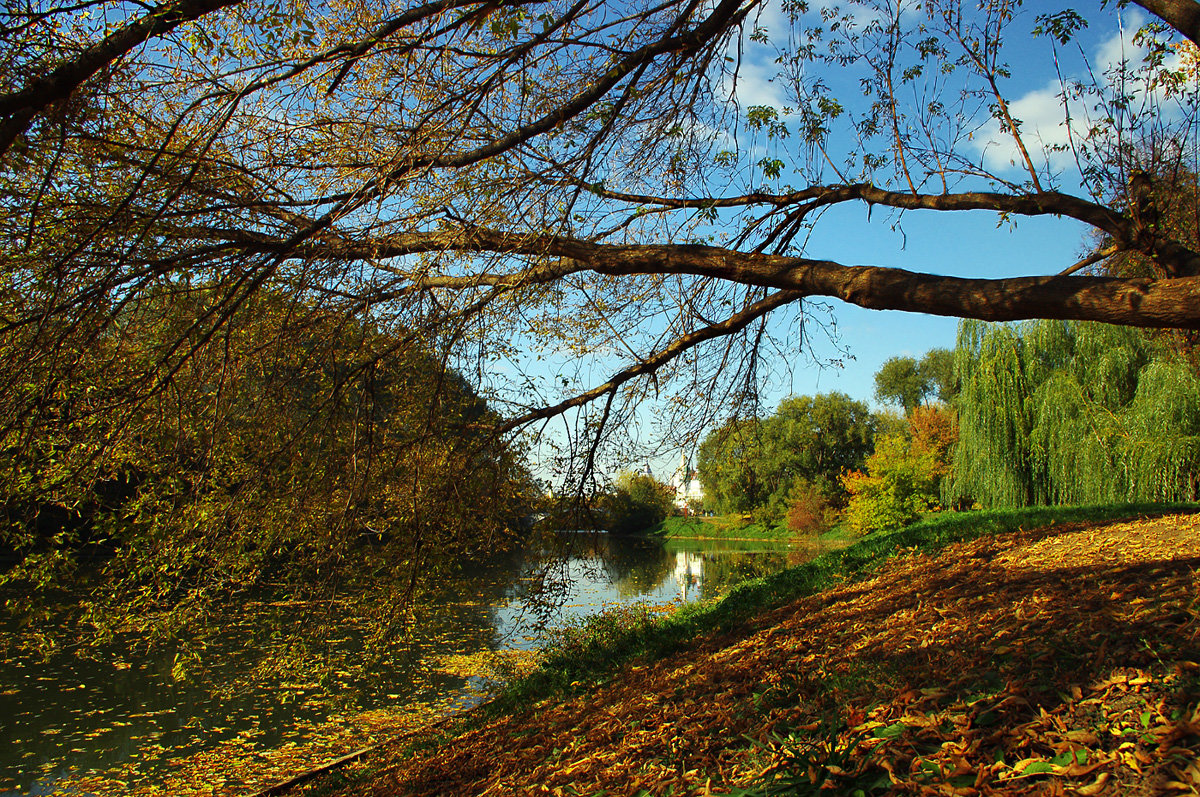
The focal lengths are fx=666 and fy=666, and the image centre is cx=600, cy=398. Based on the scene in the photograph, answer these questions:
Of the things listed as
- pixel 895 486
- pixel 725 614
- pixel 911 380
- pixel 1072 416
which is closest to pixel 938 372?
pixel 911 380

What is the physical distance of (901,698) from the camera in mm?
3215

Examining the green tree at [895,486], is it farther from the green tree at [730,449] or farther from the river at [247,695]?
the green tree at [730,449]

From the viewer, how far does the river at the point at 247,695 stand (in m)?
6.93

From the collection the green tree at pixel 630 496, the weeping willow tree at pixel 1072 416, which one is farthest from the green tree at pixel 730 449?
the weeping willow tree at pixel 1072 416

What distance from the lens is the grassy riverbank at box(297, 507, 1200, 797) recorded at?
252 centimetres

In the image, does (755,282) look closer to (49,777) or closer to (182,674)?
(182,674)

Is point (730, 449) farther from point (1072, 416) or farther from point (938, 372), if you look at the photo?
point (938, 372)

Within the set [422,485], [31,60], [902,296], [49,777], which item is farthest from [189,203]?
[49,777]

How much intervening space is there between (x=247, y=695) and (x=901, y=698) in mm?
11009

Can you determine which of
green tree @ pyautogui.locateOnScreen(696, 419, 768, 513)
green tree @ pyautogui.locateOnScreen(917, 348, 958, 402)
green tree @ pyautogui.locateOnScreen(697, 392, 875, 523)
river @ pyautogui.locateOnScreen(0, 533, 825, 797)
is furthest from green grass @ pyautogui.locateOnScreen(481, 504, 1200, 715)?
green tree @ pyautogui.locateOnScreen(917, 348, 958, 402)

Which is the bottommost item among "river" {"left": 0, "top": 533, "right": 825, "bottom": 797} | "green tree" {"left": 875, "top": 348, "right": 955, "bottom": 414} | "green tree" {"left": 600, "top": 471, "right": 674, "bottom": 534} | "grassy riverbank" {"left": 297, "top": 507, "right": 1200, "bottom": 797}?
"river" {"left": 0, "top": 533, "right": 825, "bottom": 797}

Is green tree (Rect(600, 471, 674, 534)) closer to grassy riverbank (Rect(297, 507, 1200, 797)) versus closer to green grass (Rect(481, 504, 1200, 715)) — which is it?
grassy riverbank (Rect(297, 507, 1200, 797))

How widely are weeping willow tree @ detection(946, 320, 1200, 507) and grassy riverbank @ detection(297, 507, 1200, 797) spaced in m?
7.77

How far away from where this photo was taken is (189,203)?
4.38 m
